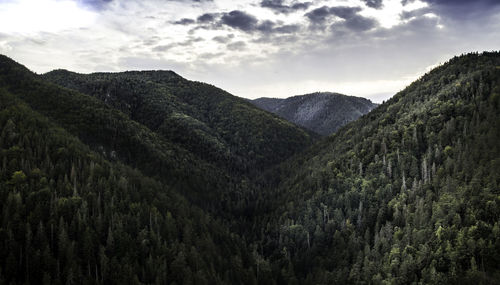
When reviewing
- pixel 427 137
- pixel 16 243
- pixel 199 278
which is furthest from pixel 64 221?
pixel 427 137

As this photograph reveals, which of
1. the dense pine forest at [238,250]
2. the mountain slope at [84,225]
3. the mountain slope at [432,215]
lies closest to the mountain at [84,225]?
the mountain slope at [84,225]

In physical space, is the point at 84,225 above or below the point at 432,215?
below

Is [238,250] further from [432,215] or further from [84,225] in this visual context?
[432,215]

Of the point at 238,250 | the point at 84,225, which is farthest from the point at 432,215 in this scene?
the point at 84,225

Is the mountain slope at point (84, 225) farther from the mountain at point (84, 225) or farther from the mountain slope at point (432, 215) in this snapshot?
the mountain slope at point (432, 215)

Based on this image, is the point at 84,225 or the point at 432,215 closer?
the point at 84,225

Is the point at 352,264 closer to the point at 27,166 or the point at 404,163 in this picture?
the point at 404,163

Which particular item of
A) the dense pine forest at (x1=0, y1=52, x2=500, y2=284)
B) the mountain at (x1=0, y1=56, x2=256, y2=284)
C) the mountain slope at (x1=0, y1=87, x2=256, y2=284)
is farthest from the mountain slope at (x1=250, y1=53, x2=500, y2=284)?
the mountain slope at (x1=0, y1=87, x2=256, y2=284)

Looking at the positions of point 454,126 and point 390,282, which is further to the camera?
point 454,126

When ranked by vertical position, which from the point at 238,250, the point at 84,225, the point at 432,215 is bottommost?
the point at 238,250

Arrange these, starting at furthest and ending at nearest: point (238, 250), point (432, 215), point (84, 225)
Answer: point (238, 250)
point (432, 215)
point (84, 225)

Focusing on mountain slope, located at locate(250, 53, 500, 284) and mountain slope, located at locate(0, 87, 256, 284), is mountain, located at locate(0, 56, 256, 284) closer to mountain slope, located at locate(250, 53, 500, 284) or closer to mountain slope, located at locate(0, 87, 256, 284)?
mountain slope, located at locate(0, 87, 256, 284)

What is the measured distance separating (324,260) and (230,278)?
178 ft

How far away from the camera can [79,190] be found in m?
158
